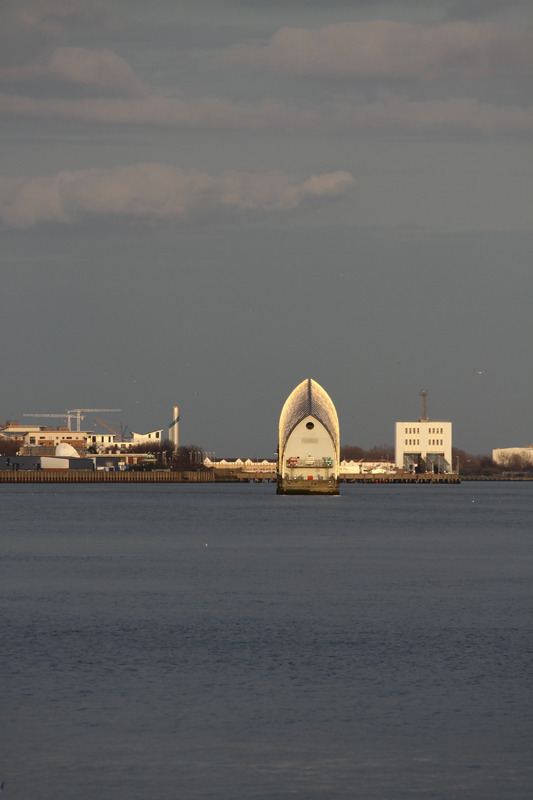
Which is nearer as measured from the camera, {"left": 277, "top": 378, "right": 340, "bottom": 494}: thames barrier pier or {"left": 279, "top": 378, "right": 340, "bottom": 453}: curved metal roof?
{"left": 277, "top": 378, "right": 340, "bottom": 494}: thames barrier pier

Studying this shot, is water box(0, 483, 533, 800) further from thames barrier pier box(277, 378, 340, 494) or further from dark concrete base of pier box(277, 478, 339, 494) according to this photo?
dark concrete base of pier box(277, 478, 339, 494)

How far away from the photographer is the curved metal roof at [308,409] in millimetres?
141250

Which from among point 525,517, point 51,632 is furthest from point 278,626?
point 525,517

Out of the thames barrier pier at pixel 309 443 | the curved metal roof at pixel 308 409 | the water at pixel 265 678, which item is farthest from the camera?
the curved metal roof at pixel 308 409

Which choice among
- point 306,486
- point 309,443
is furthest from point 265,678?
point 306,486

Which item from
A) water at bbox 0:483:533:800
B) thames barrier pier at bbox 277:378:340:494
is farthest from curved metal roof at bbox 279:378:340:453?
water at bbox 0:483:533:800

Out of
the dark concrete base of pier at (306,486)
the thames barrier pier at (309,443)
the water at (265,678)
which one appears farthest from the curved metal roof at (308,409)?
the water at (265,678)

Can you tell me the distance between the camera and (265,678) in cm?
2573

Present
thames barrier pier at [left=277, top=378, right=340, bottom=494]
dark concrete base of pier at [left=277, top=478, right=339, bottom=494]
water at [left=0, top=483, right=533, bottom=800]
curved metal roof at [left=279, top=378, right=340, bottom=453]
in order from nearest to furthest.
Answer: water at [left=0, top=483, right=533, bottom=800] → thames barrier pier at [left=277, top=378, right=340, bottom=494] → dark concrete base of pier at [left=277, top=478, right=339, bottom=494] → curved metal roof at [left=279, top=378, right=340, bottom=453]

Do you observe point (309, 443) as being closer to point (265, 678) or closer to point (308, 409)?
point (308, 409)

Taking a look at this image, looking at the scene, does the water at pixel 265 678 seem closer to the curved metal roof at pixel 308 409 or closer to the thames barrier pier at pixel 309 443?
the thames barrier pier at pixel 309 443

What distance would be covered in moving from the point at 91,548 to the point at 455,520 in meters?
43.6

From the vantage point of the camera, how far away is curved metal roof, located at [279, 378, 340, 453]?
141250 mm

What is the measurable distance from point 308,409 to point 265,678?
116m
